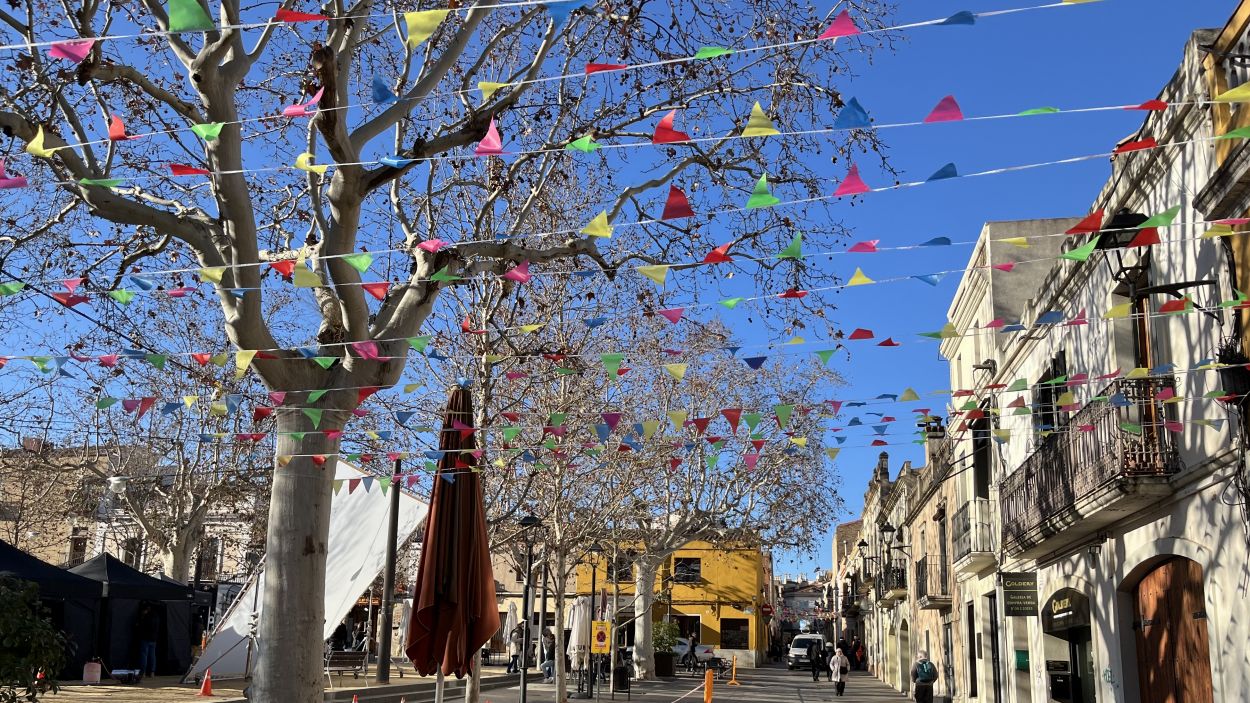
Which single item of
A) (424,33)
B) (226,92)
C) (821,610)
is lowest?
(821,610)

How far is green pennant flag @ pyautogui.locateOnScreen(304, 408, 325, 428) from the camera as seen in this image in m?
8.06

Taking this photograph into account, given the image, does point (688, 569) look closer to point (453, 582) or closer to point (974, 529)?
point (974, 529)

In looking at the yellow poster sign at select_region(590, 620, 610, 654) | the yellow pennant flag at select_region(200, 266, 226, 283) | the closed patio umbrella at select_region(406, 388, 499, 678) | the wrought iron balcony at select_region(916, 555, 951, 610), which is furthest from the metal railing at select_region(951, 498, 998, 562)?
the yellow pennant flag at select_region(200, 266, 226, 283)

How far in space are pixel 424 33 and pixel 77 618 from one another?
17.6 meters

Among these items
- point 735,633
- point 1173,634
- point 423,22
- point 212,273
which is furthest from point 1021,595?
point 735,633

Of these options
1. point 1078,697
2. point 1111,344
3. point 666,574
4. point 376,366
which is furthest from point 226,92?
point 666,574

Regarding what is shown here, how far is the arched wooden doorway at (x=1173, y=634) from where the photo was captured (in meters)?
10.5

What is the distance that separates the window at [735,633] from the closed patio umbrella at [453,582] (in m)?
46.3

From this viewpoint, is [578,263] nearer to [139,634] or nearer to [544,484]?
[544,484]

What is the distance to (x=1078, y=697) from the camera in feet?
50.6

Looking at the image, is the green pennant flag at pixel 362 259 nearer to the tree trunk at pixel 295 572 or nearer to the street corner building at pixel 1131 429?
the tree trunk at pixel 295 572

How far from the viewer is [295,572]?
25.3 feet

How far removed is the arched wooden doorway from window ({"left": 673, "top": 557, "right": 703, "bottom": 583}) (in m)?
42.7

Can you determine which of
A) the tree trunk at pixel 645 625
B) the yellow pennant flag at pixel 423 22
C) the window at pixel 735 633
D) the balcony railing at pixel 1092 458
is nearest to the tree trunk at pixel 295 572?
the yellow pennant flag at pixel 423 22
